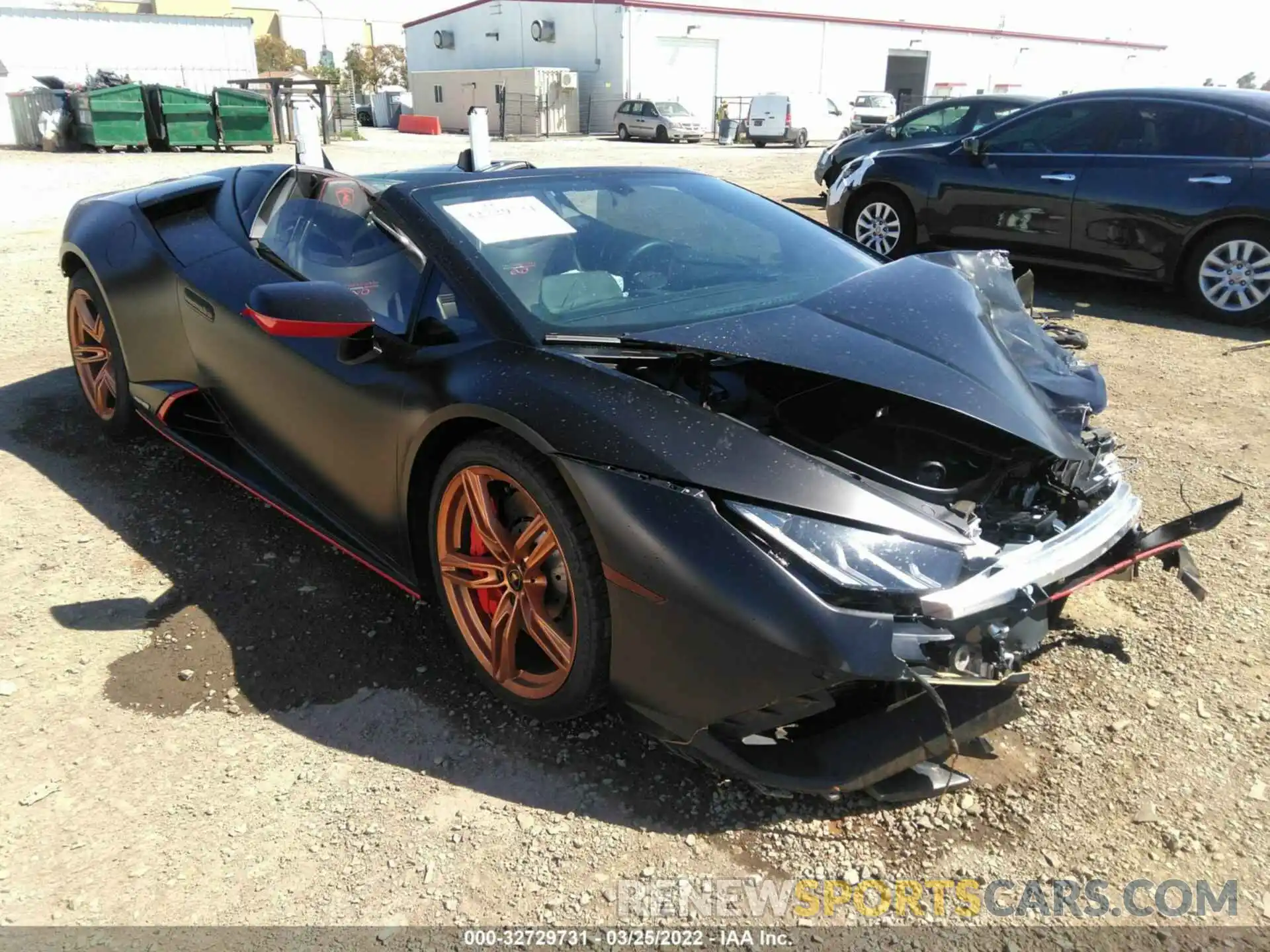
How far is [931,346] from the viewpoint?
2312mm

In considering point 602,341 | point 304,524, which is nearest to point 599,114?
point 304,524

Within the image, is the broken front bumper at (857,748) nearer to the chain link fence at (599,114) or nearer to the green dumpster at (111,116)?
the green dumpster at (111,116)

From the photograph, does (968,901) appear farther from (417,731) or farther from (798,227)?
(798,227)

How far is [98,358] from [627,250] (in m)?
2.69

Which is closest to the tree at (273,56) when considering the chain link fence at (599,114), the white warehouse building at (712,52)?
the white warehouse building at (712,52)

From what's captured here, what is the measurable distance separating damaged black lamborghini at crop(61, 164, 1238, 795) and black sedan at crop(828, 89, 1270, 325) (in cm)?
398

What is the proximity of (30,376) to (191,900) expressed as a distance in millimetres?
4219

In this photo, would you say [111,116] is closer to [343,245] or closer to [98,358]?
[98,358]

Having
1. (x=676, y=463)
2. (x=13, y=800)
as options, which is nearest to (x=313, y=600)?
(x=13, y=800)

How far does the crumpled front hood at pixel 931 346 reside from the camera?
216cm

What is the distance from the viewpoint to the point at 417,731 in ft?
7.92

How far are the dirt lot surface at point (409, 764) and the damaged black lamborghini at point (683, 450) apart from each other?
0.22 metres
